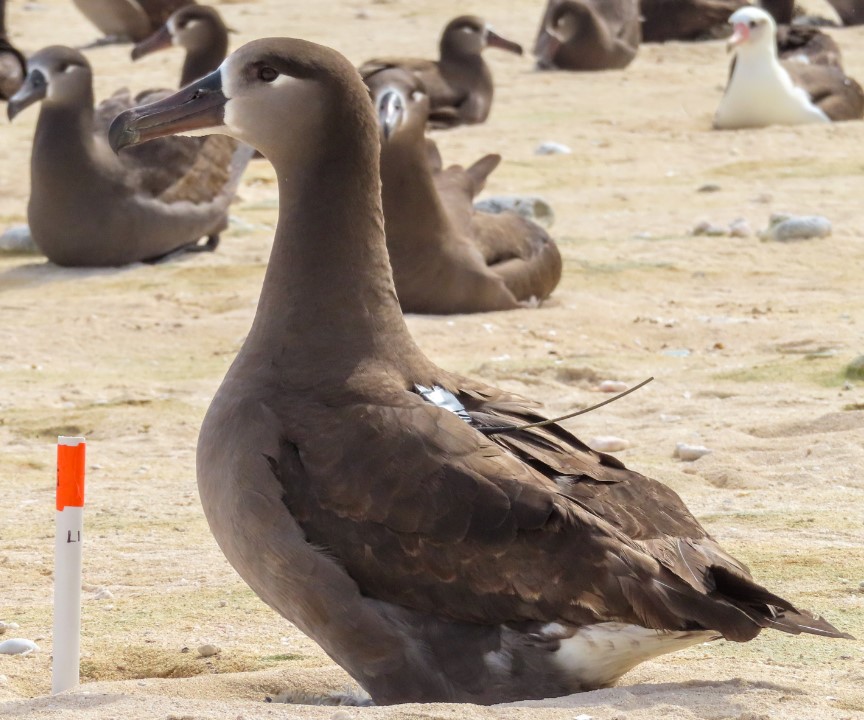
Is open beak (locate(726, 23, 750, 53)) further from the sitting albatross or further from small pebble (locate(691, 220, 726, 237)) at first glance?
small pebble (locate(691, 220, 726, 237))

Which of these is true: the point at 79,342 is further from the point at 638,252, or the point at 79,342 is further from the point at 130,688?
the point at 130,688

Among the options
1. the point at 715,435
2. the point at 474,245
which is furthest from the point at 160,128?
the point at 474,245

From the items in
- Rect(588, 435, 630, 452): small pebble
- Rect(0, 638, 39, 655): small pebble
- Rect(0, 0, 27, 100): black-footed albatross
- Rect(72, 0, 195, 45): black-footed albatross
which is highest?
Rect(0, 638, 39, 655): small pebble

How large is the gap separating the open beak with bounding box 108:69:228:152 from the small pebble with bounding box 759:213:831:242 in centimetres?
669

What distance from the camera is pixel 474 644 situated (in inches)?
145

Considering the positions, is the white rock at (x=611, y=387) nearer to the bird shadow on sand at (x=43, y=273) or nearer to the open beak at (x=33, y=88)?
the bird shadow on sand at (x=43, y=273)

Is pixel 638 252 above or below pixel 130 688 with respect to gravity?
below

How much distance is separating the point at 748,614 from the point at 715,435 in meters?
2.78

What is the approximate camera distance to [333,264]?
4102 millimetres

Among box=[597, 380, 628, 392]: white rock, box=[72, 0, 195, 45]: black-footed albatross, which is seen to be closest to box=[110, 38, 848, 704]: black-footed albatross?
box=[597, 380, 628, 392]: white rock

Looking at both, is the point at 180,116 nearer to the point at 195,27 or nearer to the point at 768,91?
the point at 195,27

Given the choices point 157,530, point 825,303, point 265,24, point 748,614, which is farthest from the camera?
point 265,24

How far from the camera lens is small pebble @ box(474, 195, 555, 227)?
34.9 ft

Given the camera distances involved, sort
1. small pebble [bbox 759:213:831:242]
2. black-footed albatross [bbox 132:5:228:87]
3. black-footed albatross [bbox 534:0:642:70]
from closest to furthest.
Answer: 1. small pebble [bbox 759:213:831:242]
2. black-footed albatross [bbox 132:5:228:87]
3. black-footed albatross [bbox 534:0:642:70]
